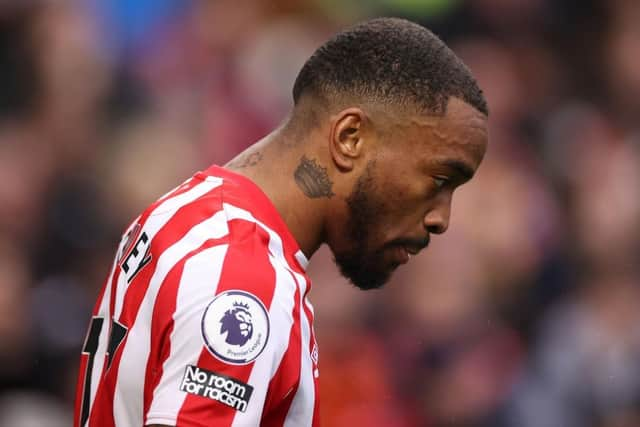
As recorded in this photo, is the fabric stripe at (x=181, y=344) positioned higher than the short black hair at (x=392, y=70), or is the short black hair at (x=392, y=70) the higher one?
the short black hair at (x=392, y=70)

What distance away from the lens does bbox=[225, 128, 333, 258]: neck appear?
9.59ft

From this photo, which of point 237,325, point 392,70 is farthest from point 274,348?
point 392,70

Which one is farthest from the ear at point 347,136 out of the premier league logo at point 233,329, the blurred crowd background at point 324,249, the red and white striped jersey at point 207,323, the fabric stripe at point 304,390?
the blurred crowd background at point 324,249

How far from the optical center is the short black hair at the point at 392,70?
2.91 meters

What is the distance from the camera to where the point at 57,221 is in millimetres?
6379

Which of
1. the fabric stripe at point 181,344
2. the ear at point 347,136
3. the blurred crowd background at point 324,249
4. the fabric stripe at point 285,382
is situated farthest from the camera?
the blurred crowd background at point 324,249

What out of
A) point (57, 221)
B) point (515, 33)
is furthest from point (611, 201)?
point (57, 221)

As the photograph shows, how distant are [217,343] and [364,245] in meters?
0.72

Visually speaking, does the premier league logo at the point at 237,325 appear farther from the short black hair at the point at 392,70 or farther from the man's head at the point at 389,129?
the short black hair at the point at 392,70

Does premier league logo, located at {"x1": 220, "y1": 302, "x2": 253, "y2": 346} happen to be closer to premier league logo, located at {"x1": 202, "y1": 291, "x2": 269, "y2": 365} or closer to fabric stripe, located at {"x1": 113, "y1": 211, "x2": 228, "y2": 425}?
premier league logo, located at {"x1": 202, "y1": 291, "x2": 269, "y2": 365}

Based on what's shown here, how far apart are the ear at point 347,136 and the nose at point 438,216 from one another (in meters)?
0.27

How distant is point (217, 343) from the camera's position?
244 cm

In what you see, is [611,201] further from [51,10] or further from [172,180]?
[51,10]

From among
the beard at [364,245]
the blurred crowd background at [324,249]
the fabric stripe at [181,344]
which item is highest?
the blurred crowd background at [324,249]
